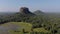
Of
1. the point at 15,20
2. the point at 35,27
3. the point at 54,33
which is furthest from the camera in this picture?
the point at 15,20

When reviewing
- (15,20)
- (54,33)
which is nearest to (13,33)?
(54,33)

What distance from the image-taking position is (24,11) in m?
62.2

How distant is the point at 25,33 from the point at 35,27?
6.83 metres

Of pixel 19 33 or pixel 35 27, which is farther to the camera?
pixel 35 27

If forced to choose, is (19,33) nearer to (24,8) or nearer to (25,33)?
(25,33)

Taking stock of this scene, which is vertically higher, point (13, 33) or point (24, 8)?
point (24, 8)

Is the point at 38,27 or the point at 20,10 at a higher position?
the point at 20,10

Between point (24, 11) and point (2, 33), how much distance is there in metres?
37.6

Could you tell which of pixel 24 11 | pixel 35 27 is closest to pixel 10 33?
pixel 35 27

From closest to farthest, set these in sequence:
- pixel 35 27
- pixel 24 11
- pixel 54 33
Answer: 1. pixel 54 33
2. pixel 35 27
3. pixel 24 11

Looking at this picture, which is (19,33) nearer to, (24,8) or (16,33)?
(16,33)

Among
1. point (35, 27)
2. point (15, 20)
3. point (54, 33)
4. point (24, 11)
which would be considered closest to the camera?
point (54, 33)

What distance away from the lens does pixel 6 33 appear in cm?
2517

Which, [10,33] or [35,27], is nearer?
[10,33]
